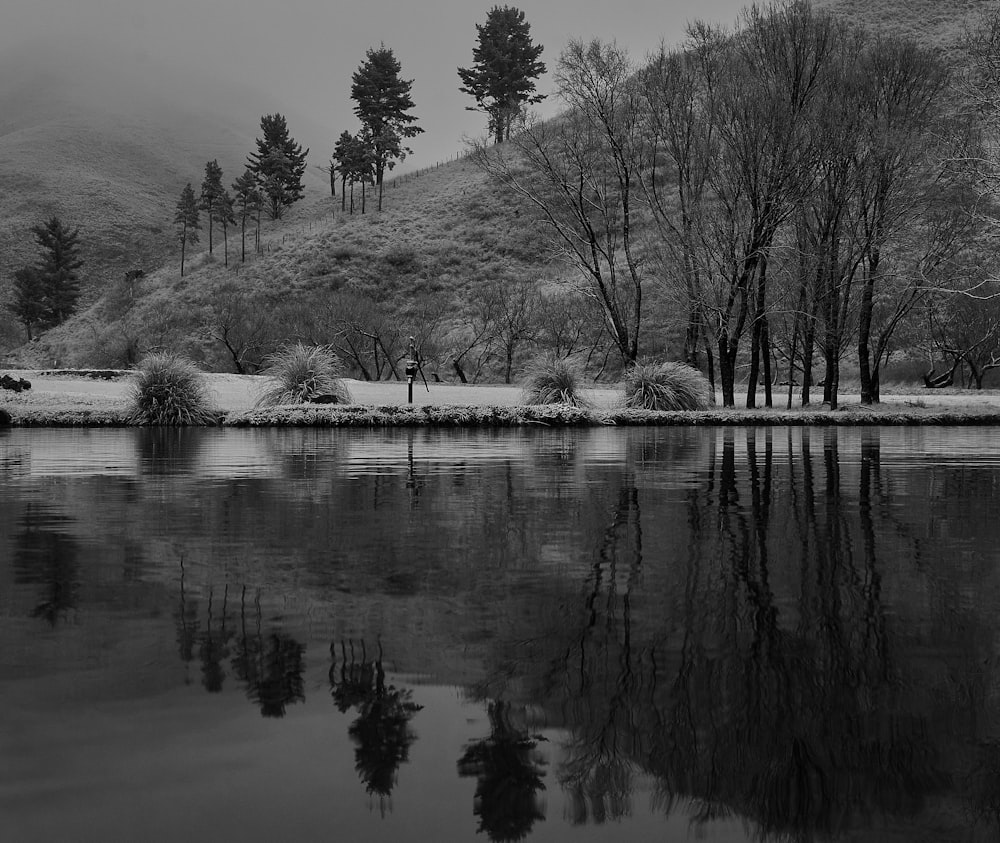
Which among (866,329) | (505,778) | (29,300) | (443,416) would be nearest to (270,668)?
(505,778)

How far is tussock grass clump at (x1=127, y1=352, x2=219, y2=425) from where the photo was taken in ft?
73.2

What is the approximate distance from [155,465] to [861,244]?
2393 cm

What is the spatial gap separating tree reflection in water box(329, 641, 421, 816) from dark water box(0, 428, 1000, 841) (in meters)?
0.01

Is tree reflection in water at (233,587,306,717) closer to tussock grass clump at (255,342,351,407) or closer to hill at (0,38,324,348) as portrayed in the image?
tussock grass clump at (255,342,351,407)

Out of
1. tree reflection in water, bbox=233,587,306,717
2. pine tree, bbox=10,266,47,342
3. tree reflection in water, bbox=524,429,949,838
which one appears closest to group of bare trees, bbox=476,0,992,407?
tree reflection in water, bbox=524,429,949,838

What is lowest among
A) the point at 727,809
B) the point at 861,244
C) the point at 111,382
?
the point at 727,809

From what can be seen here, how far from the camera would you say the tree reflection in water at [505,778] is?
6.76 feet

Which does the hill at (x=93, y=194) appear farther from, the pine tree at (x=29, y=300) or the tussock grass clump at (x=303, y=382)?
the tussock grass clump at (x=303, y=382)

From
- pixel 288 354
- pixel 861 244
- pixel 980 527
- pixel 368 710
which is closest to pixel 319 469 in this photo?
pixel 980 527

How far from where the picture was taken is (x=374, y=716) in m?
2.70

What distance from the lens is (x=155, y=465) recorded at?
11.9 metres

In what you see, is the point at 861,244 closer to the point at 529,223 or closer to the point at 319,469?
the point at 319,469

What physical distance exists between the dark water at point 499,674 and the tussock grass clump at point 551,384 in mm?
17475

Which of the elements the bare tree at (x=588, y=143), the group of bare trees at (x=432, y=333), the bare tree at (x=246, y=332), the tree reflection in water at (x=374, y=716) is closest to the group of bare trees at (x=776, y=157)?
the bare tree at (x=588, y=143)
